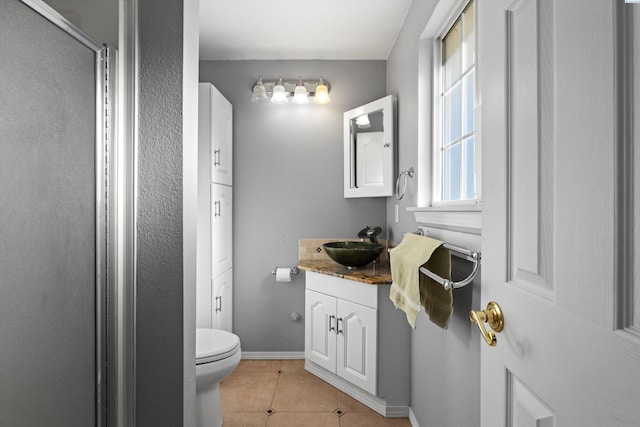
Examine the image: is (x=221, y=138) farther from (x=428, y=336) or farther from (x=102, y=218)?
(x=428, y=336)

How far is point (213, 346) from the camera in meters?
1.93

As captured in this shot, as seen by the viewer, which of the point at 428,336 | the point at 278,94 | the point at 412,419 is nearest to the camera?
the point at 428,336

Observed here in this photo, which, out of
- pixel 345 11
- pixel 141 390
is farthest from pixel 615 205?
pixel 345 11

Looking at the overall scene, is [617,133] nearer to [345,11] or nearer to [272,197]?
[345,11]

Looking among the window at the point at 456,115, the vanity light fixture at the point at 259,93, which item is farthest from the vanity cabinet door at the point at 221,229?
the window at the point at 456,115

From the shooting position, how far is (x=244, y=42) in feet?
8.82

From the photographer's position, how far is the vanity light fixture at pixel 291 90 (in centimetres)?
280

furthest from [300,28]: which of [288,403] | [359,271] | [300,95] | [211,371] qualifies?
[288,403]

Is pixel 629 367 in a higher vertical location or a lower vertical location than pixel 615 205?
lower

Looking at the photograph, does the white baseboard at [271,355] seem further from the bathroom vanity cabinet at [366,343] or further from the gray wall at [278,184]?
the bathroom vanity cabinet at [366,343]

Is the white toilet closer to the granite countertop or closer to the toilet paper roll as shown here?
the granite countertop

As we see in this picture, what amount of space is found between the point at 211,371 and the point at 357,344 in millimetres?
874

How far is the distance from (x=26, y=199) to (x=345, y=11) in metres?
2.09

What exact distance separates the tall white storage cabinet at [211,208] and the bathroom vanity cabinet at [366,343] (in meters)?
0.77
